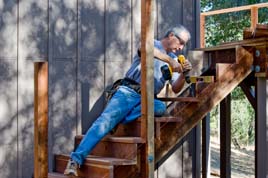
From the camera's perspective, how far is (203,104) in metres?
5.82

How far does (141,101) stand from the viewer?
5.19 m

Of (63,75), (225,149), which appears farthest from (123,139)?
(225,149)

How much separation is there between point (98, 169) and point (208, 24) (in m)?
11.5

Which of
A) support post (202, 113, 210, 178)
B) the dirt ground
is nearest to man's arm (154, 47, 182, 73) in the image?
support post (202, 113, 210, 178)

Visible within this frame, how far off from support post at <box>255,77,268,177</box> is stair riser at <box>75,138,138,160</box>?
1.73 metres

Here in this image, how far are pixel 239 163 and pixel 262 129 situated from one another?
7013mm

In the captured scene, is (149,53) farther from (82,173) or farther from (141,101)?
(82,173)

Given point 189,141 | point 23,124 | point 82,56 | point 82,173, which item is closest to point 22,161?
point 23,124

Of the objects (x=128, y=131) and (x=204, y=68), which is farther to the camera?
(x=204, y=68)

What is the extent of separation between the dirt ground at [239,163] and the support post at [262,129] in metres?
5.01

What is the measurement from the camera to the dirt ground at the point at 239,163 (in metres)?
11.7

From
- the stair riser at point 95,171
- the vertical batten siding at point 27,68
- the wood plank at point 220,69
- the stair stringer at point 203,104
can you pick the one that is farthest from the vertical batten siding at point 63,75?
the wood plank at point 220,69

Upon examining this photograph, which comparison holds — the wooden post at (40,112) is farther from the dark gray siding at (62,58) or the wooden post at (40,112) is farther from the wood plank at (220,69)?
the wood plank at (220,69)

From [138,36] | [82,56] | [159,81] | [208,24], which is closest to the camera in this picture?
[159,81]
